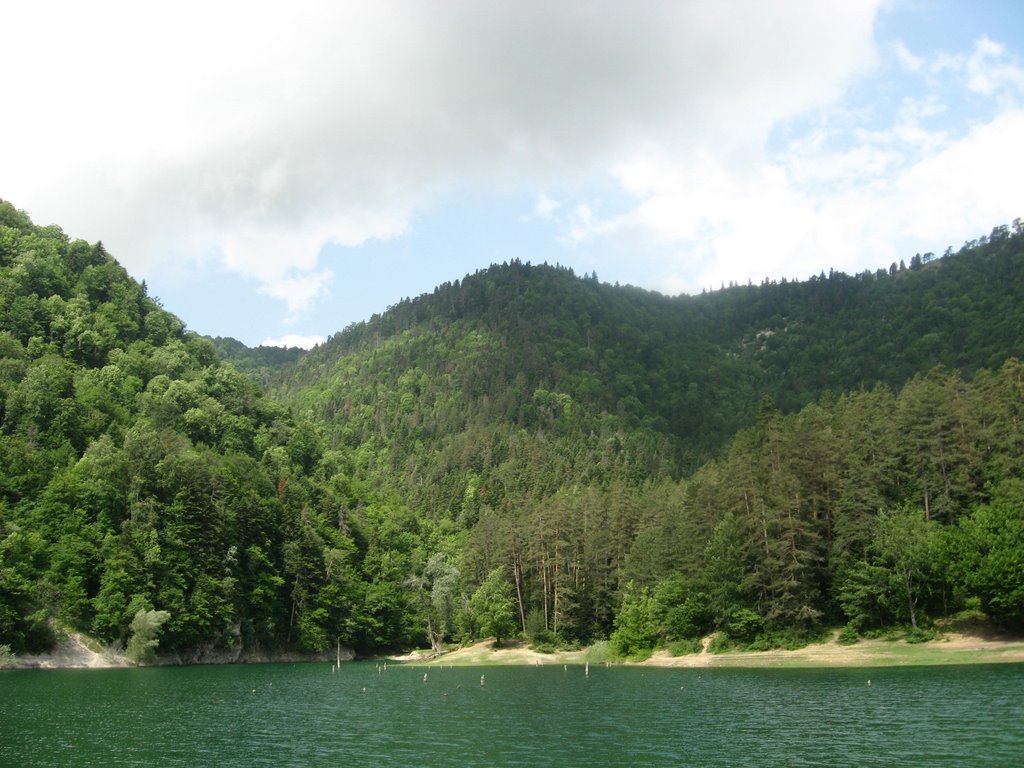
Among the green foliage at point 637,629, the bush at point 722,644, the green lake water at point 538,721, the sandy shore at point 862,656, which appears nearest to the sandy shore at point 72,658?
the green lake water at point 538,721

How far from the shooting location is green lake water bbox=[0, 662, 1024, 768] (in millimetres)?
42125

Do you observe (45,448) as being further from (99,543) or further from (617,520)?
(617,520)

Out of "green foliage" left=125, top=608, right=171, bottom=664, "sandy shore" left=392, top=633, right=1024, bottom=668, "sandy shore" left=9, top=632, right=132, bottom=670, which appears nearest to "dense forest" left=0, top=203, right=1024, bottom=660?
"green foliage" left=125, top=608, right=171, bottom=664

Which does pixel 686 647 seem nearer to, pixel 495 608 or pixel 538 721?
pixel 495 608

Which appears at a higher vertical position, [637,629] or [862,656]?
[637,629]

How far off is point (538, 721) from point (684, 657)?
56.0 meters

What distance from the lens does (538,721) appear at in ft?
186

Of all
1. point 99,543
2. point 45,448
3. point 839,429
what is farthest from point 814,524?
point 45,448

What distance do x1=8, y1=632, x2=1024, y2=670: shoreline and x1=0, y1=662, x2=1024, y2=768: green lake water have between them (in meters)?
7.32

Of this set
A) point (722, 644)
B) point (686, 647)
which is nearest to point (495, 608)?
point (686, 647)

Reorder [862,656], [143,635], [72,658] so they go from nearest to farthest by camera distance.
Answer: [862,656] < [72,658] < [143,635]

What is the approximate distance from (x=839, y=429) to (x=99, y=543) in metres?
104

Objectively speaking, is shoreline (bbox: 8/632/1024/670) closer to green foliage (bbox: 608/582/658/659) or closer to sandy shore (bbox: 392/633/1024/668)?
sandy shore (bbox: 392/633/1024/668)

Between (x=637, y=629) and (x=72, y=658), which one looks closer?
(x=72, y=658)
